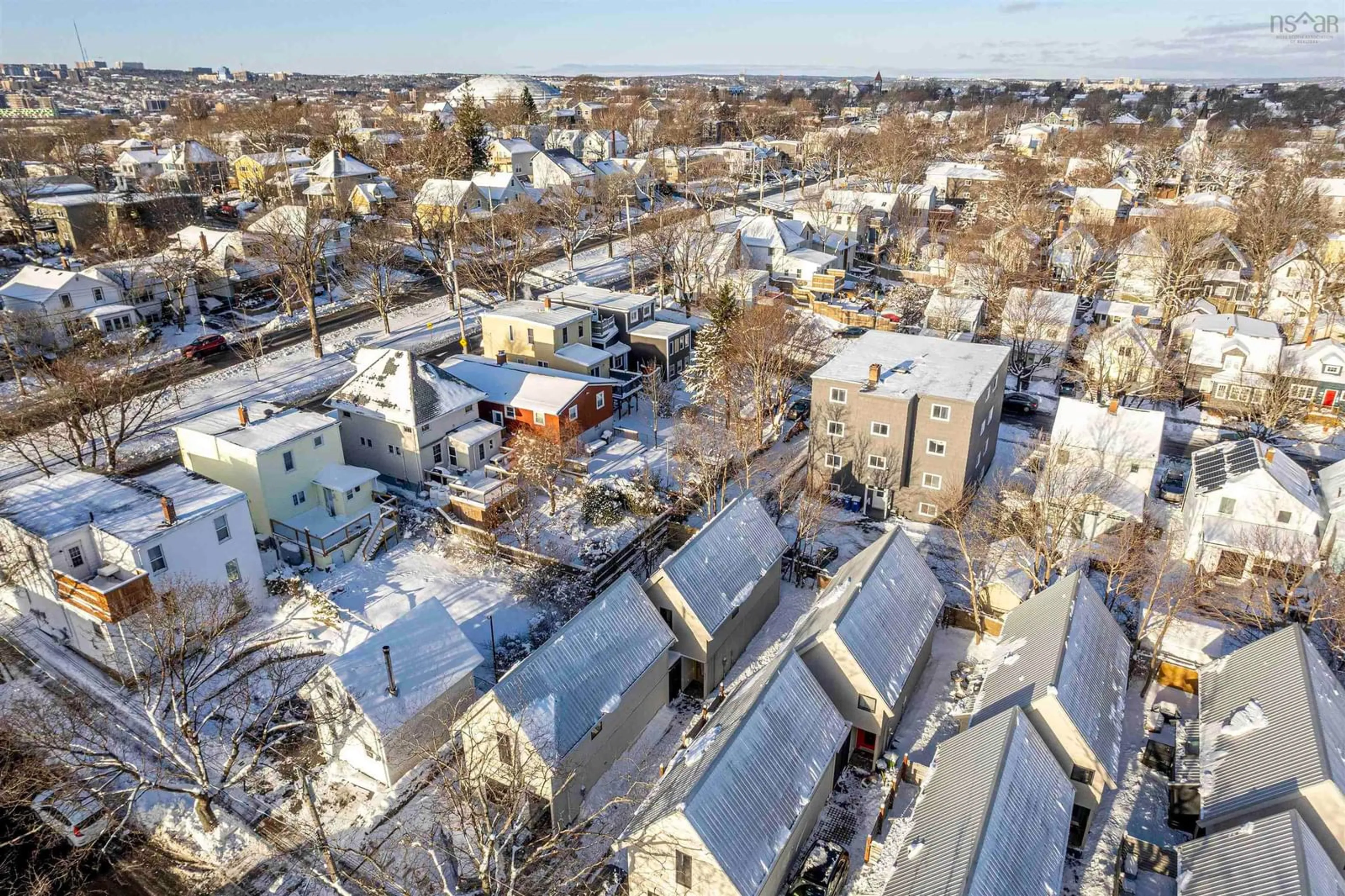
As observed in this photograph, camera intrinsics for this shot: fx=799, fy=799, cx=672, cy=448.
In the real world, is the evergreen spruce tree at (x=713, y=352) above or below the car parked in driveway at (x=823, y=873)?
above

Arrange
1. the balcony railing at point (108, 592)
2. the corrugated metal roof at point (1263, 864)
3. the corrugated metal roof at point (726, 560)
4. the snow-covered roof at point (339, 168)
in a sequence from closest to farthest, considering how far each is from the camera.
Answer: the corrugated metal roof at point (1263, 864), the balcony railing at point (108, 592), the corrugated metal roof at point (726, 560), the snow-covered roof at point (339, 168)

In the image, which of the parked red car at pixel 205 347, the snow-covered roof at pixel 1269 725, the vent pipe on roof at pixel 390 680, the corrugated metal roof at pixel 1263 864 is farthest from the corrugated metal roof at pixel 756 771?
the parked red car at pixel 205 347

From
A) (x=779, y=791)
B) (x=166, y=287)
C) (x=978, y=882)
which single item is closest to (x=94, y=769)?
(x=779, y=791)

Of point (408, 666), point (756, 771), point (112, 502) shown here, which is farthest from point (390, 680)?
point (112, 502)

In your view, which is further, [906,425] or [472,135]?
[472,135]

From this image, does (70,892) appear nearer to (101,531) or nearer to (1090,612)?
(101,531)

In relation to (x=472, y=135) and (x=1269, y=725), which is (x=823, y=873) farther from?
(x=472, y=135)

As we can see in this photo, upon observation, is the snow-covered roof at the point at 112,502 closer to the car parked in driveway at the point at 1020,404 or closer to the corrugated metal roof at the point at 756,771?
the corrugated metal roof at the point at 756,771
